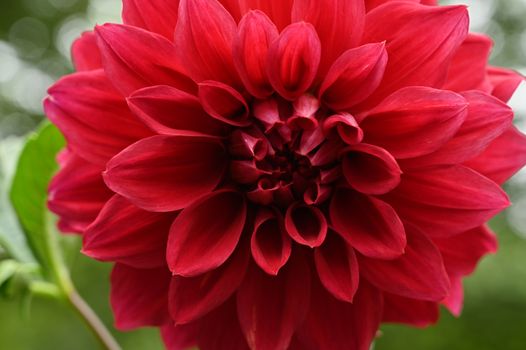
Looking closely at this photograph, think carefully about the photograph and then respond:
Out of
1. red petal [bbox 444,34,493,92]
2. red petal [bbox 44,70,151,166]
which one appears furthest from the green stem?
red petal [bbox 444,34,493,92]

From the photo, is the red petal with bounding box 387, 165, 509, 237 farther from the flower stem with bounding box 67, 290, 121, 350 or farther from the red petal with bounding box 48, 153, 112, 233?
the flower stem with bounding box 67, 290, 121, 350

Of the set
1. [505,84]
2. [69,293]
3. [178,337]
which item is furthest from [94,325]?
[505,84]

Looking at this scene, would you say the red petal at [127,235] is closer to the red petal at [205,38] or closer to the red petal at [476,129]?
the red petal at [205,38]

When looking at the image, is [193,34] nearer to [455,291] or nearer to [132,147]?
[132,147]

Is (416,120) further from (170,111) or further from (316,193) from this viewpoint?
(170,111)

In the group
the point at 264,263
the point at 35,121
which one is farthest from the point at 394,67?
the point at 35,121
